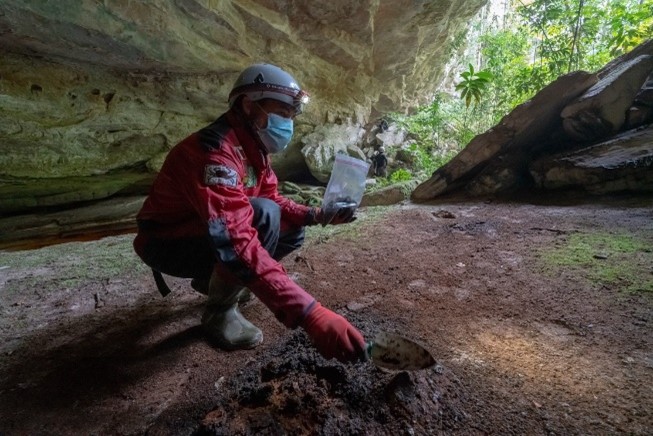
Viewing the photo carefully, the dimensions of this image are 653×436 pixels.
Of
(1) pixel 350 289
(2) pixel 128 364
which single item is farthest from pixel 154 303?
(1) pixel 350 289

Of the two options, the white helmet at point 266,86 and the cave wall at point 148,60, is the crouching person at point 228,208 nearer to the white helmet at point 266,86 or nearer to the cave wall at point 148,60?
the white helmet at point 266,86

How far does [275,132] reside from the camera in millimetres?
1801

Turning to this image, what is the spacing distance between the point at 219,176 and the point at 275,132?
20.0 inches

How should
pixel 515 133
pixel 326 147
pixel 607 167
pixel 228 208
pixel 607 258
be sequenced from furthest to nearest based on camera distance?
pixel 326 147
pixel 515 133
pixel 607 167
pixel 607 258
pixel 228 208

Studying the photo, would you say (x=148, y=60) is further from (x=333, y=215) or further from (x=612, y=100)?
(x=612, y=100)

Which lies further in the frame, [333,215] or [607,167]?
[607,167]

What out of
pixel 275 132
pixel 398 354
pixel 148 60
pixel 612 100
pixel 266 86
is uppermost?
pixel 612 100

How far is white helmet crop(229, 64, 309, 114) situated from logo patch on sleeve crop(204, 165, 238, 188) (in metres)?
0.52

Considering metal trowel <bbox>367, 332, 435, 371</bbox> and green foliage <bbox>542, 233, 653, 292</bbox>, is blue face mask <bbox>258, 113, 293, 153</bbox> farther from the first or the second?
green foliage <bbox>542, 233, 653, 292</bbox>

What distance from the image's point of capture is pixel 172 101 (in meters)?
6.35

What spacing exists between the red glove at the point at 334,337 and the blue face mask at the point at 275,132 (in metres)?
1.03

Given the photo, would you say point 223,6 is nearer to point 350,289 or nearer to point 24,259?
point 24,259

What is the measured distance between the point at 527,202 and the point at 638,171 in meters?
1.12

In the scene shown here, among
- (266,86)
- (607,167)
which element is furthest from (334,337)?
(607,167)
